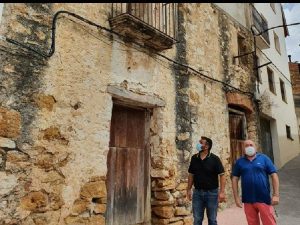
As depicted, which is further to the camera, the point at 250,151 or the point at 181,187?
the point at 181,187

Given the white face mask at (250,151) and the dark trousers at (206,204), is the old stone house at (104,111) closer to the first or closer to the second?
the dark trousers at (206,204)

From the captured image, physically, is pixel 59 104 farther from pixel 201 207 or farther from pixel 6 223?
pixel 201 207

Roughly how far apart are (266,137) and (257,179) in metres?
7.36

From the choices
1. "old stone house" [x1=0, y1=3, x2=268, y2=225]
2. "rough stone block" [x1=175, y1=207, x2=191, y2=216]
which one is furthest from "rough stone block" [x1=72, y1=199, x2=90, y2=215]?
"rough stone block" [x1=175, y1=207, x2=191, y2=216]

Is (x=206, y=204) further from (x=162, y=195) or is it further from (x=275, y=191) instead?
(x=162, y=195)

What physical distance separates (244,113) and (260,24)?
13.0ft

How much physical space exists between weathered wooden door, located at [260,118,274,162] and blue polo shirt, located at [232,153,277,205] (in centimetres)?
663

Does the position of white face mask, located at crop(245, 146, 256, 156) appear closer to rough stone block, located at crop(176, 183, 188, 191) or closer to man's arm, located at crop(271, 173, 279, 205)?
man's arm, located at crop(271, 173, 279, 205)

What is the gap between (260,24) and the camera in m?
10.3

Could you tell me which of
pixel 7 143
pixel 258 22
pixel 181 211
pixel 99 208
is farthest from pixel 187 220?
pixel 258 22

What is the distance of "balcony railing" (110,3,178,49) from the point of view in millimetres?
Answer: 4625

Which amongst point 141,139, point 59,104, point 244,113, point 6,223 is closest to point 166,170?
point 141,139

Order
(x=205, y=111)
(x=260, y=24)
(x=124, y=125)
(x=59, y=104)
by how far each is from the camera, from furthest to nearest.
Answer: (x=260, y=24)
(x=205, y=111)
(x=124, y=125)
(x=59, y=104)

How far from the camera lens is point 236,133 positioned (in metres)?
7.88
